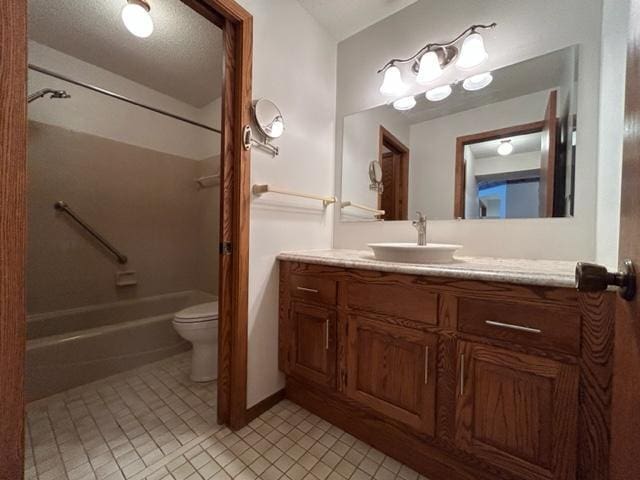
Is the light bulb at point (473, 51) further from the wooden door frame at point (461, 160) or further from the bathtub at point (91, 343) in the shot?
the bathtub at point (91, 343)

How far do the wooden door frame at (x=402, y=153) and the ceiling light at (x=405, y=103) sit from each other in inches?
5.9

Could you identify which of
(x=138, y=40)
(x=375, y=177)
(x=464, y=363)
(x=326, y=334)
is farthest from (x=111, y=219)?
(x=464, y=363)

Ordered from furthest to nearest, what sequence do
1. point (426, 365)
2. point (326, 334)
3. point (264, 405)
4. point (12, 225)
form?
point (264, 405), point (326, 334), point (426, 365), point (12, 225)

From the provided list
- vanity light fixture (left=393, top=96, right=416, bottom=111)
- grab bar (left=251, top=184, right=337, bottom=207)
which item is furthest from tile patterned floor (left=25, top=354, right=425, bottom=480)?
vanity light fixture (left=393, top=96, right=416, bottom=111)

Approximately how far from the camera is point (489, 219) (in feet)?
4.26

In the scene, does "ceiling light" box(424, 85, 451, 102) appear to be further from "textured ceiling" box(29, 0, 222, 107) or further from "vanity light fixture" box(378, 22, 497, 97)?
"textured ceiling" box(29, 0, 222, 107)

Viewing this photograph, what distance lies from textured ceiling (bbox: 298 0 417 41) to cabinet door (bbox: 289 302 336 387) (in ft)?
5.92

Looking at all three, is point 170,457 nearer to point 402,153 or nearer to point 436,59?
point 402,153

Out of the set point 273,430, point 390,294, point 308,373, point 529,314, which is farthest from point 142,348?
point 529,314

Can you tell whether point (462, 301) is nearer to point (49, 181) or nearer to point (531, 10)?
point (531, 10)

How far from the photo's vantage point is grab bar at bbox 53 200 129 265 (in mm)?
1844

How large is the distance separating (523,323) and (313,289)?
0.84 metres

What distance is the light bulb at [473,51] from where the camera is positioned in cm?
126

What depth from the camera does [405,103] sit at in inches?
61.0
